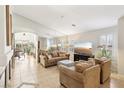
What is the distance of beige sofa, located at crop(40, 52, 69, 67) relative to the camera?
22.5ft

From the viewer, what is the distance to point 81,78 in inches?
120

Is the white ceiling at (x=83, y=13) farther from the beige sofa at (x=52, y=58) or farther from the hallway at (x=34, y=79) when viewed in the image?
the hallway at (x=34, y=79)

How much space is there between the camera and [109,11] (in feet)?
12.9

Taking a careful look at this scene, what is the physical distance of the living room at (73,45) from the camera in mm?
3570

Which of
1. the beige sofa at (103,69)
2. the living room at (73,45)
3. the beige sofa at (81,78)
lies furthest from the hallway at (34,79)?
the beige sofa at (103,69)

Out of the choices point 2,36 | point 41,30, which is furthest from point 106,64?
point 41,30

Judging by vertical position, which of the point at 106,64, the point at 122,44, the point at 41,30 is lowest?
the point at 106,64

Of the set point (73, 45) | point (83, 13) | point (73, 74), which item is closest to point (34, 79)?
point (73, 74)

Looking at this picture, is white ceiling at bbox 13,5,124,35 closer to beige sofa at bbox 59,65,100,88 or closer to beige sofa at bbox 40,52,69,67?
beige sofa at bbox 59,65,100,88

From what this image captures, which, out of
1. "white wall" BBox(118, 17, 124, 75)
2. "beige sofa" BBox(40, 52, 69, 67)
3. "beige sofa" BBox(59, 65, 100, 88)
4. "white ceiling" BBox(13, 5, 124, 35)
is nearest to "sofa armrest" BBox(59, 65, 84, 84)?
"beige sofa" BBox(59, 65, 100, 88)
